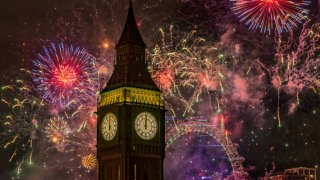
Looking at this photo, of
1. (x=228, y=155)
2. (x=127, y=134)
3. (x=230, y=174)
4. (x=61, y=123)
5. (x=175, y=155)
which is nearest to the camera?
(x=127, y=134)

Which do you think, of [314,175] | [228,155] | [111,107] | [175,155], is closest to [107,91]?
[111,107]

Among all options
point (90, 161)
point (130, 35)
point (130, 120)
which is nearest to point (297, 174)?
point (90, 161)

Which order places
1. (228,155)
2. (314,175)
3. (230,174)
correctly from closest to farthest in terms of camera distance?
(228,155) < (230,174) < (314,175)

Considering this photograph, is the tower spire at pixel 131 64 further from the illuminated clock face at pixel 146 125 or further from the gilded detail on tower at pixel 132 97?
the illuminated clock face at pixel 146 125

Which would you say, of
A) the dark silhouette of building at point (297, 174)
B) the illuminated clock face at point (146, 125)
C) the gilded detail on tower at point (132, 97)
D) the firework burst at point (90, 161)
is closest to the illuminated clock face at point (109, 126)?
the gilded detail on tower at point (132, 97)

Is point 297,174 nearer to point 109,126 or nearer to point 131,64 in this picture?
point 131,64

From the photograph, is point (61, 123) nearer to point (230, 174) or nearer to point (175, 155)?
point (175, 155)

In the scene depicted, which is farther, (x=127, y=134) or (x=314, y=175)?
(x=314, y=175)

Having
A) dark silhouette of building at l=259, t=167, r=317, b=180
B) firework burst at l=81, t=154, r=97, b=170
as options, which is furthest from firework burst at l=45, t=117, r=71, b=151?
dark silhouette of building at l=259, t=167, r=317, b=180

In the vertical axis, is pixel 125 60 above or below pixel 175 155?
above
